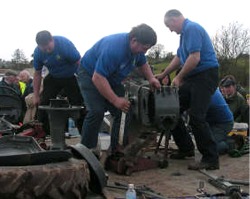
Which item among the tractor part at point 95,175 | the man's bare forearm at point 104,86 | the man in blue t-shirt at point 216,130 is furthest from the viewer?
the man in blue t-shirt at point 216,130

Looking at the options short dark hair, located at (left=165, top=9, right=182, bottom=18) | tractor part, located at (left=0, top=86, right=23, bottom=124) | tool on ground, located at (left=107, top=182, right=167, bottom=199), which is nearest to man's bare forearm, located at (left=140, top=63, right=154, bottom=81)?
short dark hair, located at (left=165, top=9, right=182, bottom=18)

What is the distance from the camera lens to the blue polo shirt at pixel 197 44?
477 cm

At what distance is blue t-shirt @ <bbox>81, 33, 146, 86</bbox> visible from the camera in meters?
4.39

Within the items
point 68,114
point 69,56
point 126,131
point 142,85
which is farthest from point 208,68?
point 69,56

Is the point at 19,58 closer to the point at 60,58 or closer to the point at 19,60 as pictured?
the point at 19,60

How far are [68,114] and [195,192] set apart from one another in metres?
1.53

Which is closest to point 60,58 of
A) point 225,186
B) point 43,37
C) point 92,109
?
point 43,37

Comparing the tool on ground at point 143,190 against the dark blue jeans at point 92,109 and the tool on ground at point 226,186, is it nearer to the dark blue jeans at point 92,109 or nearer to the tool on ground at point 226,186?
the tool on ground at point 226,186

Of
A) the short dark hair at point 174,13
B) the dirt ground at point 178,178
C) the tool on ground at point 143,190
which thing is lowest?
the dirt ground at point 178,178

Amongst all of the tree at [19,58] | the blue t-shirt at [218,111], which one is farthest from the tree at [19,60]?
the blue t-shirt at [218,111]

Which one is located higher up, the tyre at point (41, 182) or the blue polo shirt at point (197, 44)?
the blue polo shirt at point (197, 44)

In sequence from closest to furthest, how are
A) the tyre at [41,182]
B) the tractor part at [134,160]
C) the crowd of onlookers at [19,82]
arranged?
the tyre at [41,182] < the tractor part at [134,160] < the crowd of onlookers at [19,82]

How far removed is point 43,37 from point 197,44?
196 cm

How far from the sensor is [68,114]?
470 centimetres
